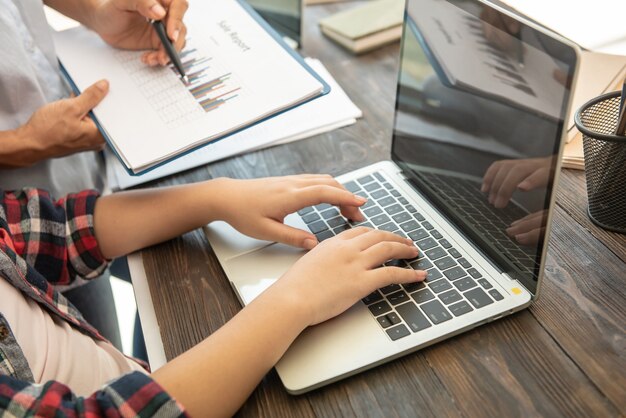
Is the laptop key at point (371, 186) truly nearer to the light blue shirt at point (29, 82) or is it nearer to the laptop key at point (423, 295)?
the laptop key at point (423, 295)

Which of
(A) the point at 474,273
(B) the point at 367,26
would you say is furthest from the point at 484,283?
(B) the point at 367,26

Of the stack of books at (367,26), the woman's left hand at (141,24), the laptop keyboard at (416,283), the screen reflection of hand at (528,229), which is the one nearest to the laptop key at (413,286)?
the laptop keyboard at (416,283)

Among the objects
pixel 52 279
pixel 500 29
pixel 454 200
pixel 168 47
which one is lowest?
pixel 52 279

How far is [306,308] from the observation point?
0.59 metres

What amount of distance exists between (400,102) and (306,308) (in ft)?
1.12

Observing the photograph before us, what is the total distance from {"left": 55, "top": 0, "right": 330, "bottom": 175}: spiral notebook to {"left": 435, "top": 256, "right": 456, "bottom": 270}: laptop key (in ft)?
0.92

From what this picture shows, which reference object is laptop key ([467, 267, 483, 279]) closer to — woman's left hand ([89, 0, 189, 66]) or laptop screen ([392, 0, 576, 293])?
laptop screen ([392, 0, 576, 293])

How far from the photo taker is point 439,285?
25.2 inches

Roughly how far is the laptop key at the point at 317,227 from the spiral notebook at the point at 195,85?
0.16 meters

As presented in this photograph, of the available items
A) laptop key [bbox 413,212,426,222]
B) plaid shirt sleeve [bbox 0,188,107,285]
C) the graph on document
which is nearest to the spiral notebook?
the graph on document

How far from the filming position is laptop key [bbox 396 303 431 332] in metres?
0.60

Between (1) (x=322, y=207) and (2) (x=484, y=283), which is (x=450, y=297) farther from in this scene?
(1) (x=322, y=207)

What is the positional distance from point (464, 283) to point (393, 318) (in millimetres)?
94

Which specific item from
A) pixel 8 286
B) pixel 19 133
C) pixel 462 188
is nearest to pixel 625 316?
pixel 462 188
